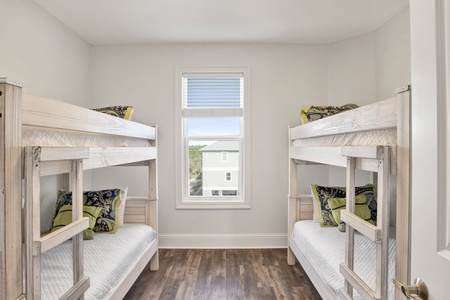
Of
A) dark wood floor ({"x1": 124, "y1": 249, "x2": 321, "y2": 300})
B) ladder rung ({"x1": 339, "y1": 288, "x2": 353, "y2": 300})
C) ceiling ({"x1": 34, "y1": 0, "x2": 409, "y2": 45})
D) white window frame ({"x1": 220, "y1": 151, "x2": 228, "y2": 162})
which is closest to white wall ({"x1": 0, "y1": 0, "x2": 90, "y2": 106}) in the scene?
ceiling ({"x1": 34, "y1": 0, "x2": 409, "y2": 45})

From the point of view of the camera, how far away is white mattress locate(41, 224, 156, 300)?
4.82 feet

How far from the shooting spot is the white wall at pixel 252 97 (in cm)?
340

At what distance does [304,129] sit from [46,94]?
2469 mm

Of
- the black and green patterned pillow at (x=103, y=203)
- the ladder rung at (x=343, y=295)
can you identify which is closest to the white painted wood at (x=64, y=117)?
the black and green patterned pillow at (x=103, y=203)

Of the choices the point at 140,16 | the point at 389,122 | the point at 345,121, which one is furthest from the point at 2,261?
the point at 140,16

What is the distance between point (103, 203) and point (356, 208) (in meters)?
2.28

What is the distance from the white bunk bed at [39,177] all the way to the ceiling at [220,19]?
52.0 inches

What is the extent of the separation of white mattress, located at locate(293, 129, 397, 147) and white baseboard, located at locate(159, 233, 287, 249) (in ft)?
5.41

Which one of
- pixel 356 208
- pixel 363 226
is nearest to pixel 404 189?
pixel 363 226

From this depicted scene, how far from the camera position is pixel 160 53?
3.40 meters

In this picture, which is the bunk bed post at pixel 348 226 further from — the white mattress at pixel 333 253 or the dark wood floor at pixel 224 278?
the dark wood floor at pixel 224 278

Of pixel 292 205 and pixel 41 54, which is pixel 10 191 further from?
pixel 292 205

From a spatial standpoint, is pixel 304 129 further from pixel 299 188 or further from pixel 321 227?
pixel 299 188

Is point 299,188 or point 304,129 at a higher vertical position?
point 304,129
